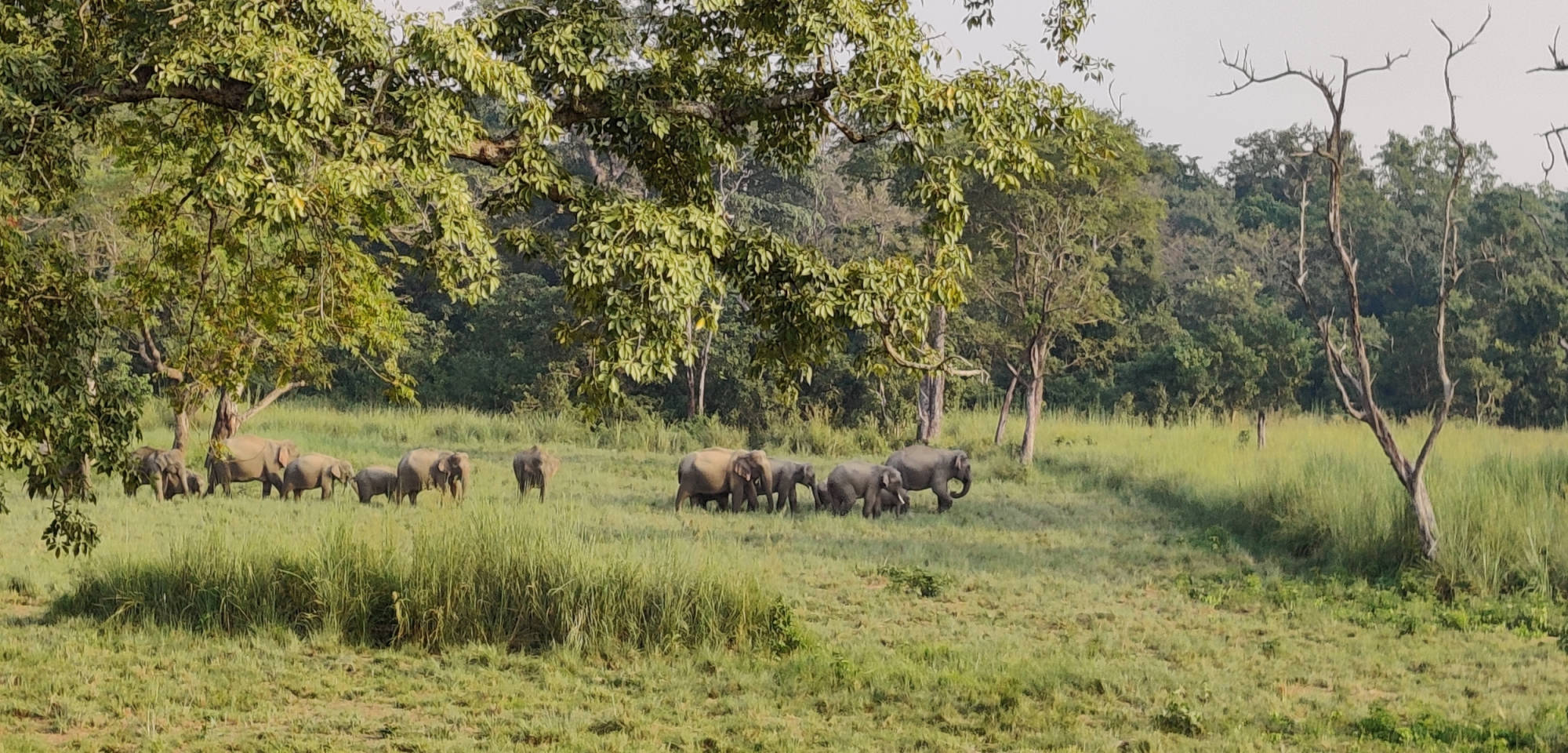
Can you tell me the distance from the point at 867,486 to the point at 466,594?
22.4 feet

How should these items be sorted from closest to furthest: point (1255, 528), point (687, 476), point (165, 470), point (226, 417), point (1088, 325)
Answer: point (1255, 528) < point (165, 470) < point (687, 476) < point (226, 417) < point (1088, 325)

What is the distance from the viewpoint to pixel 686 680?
8430 millimetres

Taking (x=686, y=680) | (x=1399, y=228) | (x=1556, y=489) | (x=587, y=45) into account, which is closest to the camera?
(x=587, y=45)

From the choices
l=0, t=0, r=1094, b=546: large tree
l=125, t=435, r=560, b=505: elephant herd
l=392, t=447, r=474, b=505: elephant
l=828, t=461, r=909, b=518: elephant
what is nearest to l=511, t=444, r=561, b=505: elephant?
l=125, t=435, r=560, b=505: elephant herd

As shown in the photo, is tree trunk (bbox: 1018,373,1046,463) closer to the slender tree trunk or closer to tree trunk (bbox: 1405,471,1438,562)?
the slender tree trunk

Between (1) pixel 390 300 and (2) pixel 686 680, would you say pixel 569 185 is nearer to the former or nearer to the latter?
(2) pixel 686 680

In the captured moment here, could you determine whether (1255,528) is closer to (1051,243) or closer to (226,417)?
(1051,243)

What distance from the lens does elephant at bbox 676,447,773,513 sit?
15898mm

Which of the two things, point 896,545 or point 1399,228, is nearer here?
point 896,545

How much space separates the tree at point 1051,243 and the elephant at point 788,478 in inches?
227

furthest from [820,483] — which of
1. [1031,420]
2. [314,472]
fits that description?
[1031,420]

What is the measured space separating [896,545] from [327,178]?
798cm

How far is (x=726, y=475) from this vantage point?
1602 centimetres

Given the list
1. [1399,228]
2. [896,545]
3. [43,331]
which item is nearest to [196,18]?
[43,331]
